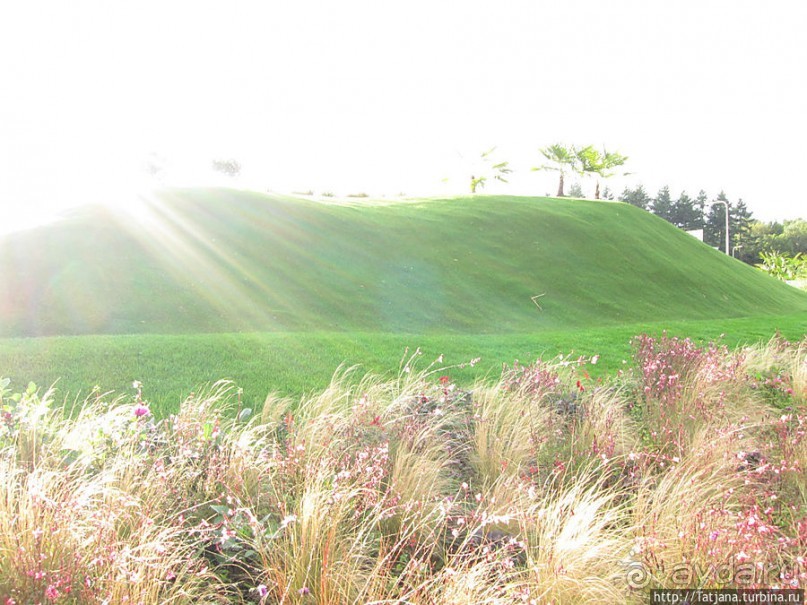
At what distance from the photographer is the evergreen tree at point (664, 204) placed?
6800cm

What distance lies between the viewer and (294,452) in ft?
10.4

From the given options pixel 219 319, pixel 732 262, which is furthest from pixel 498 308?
pixel 732 262

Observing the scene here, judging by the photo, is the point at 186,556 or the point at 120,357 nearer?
the point at 186,556

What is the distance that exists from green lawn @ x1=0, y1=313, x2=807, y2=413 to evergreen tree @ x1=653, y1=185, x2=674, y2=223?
64262mm

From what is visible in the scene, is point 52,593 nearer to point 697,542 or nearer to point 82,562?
point 82,562

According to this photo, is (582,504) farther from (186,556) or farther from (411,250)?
(411,250)

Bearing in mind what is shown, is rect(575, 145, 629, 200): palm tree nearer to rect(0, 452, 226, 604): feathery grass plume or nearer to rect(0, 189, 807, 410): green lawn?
rect(0, 189, 807, 410): green lawn

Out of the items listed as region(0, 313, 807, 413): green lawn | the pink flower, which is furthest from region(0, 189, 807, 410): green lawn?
the pink flower

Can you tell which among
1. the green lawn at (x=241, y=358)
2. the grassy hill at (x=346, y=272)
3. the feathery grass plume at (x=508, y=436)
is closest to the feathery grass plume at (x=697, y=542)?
the feathery grass plume at (x=508, y=436)

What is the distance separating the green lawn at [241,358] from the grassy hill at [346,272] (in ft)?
5.55

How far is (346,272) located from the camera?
49.3 feet

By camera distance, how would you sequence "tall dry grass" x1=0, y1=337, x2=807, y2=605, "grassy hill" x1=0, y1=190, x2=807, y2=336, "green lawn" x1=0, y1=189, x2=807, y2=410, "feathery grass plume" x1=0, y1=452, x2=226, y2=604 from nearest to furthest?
1. "feathery grass plume" x1=0, y1=452, x2=226, y2=604
2. "tall dry grass" x1=0, y1=337, x2=807, y2=605
3. "green lawn" x1=0, y1=189, x2=807, y2=410
4. "grassy hill" x1=0, y1=190, x2=807, y2=336

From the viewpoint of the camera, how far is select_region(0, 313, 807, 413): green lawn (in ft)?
21.4

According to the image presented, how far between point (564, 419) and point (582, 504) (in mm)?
1987
